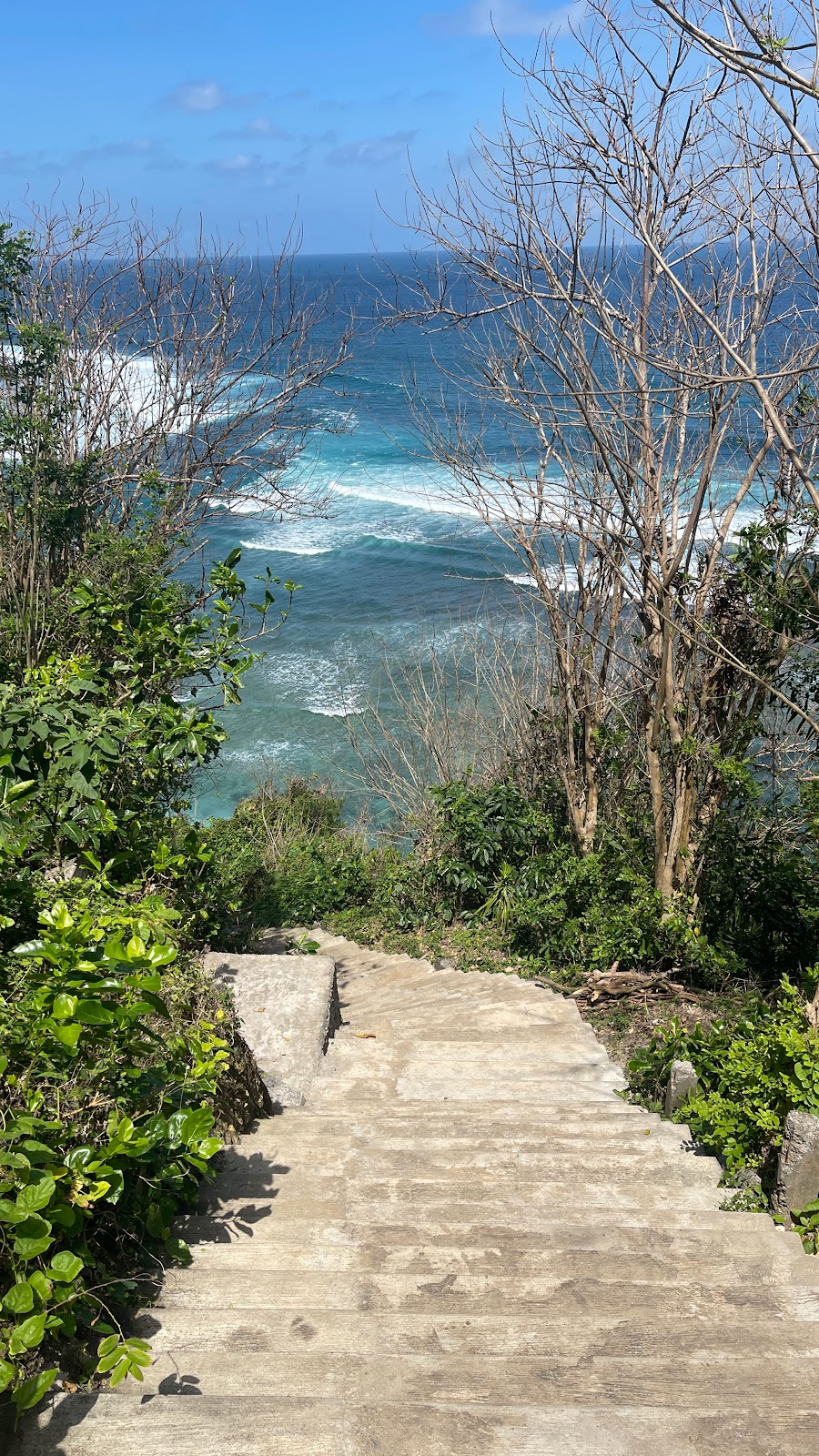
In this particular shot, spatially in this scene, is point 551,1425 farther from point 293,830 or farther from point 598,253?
point 293,830

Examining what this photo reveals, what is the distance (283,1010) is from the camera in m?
5.00

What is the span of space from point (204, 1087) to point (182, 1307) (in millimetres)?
487

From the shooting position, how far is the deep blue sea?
19.9 metres

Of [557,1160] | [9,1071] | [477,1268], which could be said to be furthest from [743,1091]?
[9,1071]

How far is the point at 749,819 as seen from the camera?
664 centimetres

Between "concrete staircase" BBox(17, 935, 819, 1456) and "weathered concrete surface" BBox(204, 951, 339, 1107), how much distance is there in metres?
0.53

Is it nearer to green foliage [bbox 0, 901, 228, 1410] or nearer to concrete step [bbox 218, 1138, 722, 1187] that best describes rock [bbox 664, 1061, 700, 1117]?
concrete step [bbox 218, 1138, 722, 1187]

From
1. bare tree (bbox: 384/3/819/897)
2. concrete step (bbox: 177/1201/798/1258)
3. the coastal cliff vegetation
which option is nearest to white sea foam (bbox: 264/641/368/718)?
the coastal cliff vegetation

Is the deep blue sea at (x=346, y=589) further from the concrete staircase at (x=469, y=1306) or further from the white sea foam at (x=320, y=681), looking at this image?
the concrete staircase at (x=469, y=1306)

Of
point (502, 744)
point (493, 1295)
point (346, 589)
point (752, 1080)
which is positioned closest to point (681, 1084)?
point (752, 1080)

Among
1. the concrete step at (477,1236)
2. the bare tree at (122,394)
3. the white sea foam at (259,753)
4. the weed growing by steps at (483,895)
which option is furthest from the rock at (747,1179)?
the white sea foam at (259,753)

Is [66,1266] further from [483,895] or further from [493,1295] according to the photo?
[483,895]

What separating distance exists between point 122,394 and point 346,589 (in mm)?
17600

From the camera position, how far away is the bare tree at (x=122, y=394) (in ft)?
27.4
